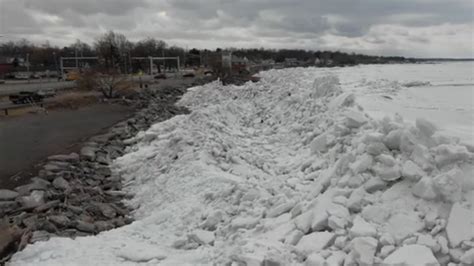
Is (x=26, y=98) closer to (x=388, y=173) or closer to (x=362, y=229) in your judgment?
(x=388, y=173)

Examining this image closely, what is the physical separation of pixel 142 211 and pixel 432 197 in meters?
5.43

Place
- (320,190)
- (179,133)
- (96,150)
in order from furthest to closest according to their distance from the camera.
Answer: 1. (96,150)
2. (179,133)
3. (320,190)

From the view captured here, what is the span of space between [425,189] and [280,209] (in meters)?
2.07

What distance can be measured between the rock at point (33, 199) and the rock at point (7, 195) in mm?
279

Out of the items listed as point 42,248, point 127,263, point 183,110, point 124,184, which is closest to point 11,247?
point 42,248

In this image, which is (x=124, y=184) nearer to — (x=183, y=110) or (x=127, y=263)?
(x=127, y=263)

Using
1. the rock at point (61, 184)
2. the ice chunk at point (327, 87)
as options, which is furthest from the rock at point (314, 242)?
the ice chunk at point (327, 87)

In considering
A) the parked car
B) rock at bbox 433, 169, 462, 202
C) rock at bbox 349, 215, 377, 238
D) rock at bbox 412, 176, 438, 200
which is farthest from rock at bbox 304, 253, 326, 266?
the parked car

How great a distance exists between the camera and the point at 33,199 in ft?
28.1

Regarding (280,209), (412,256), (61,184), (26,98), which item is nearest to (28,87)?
(26,98)

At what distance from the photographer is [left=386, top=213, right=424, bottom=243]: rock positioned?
462 centimetres

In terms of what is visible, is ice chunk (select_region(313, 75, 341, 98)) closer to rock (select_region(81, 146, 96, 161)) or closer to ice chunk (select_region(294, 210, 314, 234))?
rock (select_region(81, 146, 96, 161))

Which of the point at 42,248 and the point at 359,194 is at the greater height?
the point at 359,194

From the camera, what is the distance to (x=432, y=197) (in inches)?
194
